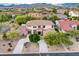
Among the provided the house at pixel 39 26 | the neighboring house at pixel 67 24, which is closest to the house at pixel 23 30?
the house at pixel 39 26

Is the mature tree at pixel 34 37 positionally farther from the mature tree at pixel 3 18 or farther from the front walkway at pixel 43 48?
the mature tree at pixel 3 18

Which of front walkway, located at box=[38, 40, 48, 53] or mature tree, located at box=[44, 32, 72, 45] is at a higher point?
mature tree, located at box=[44, 32, 72, 45]

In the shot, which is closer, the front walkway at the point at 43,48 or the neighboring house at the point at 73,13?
the front walkway at the point at 43,48

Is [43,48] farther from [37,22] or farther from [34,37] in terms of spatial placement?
[37,22]

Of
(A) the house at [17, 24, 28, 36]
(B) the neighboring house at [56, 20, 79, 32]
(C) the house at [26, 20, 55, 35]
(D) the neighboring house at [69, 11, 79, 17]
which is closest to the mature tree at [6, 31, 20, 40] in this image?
(A) the house at [17, 24, 28, 36]

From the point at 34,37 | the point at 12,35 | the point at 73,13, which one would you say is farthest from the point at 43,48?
the point at 73,13

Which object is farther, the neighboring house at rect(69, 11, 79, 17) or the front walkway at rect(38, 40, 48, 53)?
the neighboring house at rect(69, 11, 79, 17)

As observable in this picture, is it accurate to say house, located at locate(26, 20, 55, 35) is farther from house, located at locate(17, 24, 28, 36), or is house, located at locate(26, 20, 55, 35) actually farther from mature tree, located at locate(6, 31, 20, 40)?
mature tree, located at locate(6, 31, 20, 40)
